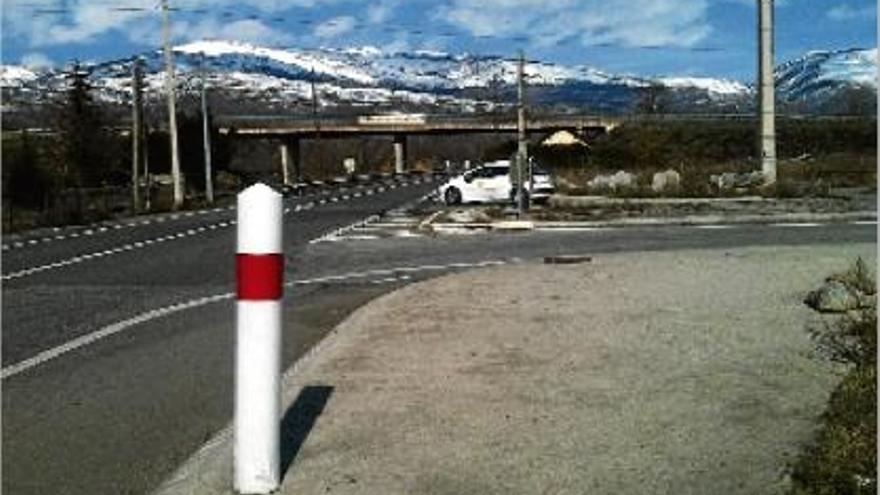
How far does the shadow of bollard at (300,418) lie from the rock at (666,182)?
105 ft

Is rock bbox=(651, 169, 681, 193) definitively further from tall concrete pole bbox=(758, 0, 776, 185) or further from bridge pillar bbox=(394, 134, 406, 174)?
bridge pillar bbox=(394, 134, 406, 174)

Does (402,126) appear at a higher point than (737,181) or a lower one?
higher

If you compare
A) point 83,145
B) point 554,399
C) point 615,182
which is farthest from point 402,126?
point 554,399

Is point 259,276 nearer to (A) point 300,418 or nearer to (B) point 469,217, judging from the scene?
(A) point 300,418

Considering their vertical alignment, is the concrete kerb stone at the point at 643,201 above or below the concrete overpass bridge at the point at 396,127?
below

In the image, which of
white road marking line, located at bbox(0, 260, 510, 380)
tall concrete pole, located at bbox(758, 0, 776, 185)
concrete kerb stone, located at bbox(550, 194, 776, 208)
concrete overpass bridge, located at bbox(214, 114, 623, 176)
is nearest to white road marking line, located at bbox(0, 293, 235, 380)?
white road marking line, located at bbox(0, 260, 510, 380)

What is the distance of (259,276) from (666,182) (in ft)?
120

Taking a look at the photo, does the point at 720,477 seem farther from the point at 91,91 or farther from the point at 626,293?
the point at 91,91

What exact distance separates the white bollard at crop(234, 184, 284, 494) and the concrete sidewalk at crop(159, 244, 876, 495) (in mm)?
159

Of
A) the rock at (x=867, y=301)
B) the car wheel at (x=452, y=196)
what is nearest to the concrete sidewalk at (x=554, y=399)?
the rock at (x=867, y=301)

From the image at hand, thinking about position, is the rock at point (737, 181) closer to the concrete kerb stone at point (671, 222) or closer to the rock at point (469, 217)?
the rock at point (469, 217)

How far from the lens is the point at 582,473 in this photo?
14.6 feet

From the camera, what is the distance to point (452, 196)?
1604 inches

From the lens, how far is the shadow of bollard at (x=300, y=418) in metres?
4.93
